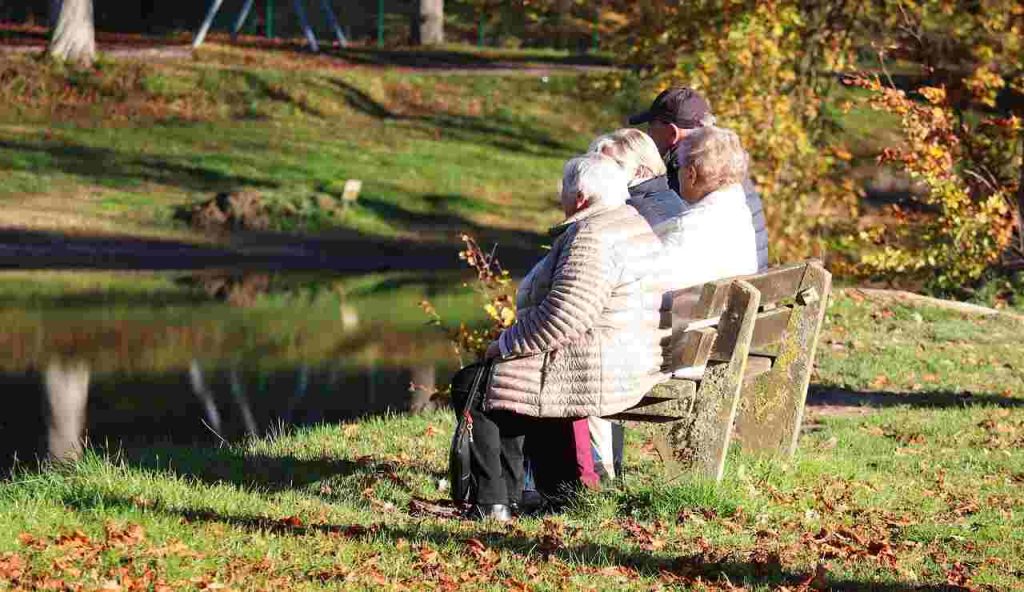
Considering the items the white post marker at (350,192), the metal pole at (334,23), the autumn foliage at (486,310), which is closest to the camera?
the autumn foliage at (486,310)

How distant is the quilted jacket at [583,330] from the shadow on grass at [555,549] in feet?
1.81

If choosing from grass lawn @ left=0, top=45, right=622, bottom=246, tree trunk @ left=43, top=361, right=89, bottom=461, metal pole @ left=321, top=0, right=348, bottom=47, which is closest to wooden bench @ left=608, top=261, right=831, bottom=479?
tree trunk @ left=43, top=361, right=89, bottom=461

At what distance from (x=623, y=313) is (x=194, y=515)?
1.72 m

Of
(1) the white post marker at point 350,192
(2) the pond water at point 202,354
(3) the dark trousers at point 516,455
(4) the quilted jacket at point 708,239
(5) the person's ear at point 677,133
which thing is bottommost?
(2) the pond water at point 202,354

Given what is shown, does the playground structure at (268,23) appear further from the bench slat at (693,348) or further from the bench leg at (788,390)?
the bench slat at (693,348)

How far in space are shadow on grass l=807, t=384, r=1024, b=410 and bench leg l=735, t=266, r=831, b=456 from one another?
2632 millimetres

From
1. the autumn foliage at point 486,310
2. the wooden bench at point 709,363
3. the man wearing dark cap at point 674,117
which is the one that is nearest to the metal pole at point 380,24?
the autumn foliage at point 486,310

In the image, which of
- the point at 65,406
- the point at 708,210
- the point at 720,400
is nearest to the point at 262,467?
the point at 720,400

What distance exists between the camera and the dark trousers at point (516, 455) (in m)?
6.33

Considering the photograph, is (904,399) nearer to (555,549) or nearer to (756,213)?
(756,213)

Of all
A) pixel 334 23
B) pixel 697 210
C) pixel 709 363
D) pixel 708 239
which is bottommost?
pixel 709 363

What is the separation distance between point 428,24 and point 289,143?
1291 centimetres

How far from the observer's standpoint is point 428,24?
129 ft

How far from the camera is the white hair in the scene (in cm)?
628
